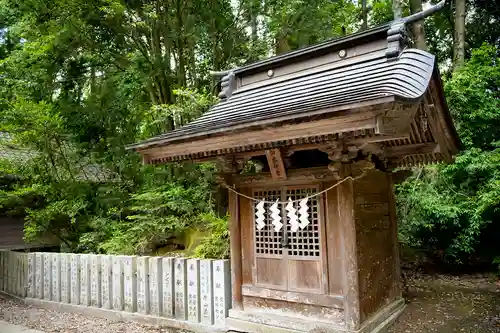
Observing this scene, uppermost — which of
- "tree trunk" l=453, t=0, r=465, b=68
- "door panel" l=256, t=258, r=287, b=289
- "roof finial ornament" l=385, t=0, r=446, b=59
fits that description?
"tree trunk" l=453, t=0, r=465, b=68

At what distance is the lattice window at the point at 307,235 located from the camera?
532 cm

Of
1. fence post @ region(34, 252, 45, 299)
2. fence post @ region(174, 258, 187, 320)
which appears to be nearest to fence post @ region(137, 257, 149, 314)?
fence post @ region(174, 258, 187, 320)

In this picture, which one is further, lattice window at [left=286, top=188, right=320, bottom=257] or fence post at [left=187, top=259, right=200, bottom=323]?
fence post at [left=187, top=259, right=200, bottom=323]

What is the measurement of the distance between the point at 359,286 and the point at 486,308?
3.34 meters

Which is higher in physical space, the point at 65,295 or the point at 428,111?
the point at 428,111

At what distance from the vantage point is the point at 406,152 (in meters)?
5.80

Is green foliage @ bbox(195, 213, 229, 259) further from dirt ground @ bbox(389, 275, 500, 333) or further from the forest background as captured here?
dirt ground @ bbox(389, 275, 500, 333)

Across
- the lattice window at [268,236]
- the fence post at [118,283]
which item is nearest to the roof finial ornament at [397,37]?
the lattice window at [268,236]

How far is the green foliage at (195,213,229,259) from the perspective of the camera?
24.3 feet

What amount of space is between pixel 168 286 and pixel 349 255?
10.8 feet

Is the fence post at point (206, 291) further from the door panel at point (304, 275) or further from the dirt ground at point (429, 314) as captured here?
the door panel at point (304, 275)

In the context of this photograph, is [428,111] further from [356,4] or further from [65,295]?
[356,4]

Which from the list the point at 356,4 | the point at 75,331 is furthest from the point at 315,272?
the point at 356,4

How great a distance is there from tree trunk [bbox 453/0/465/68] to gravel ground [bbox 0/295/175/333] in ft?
38.8
